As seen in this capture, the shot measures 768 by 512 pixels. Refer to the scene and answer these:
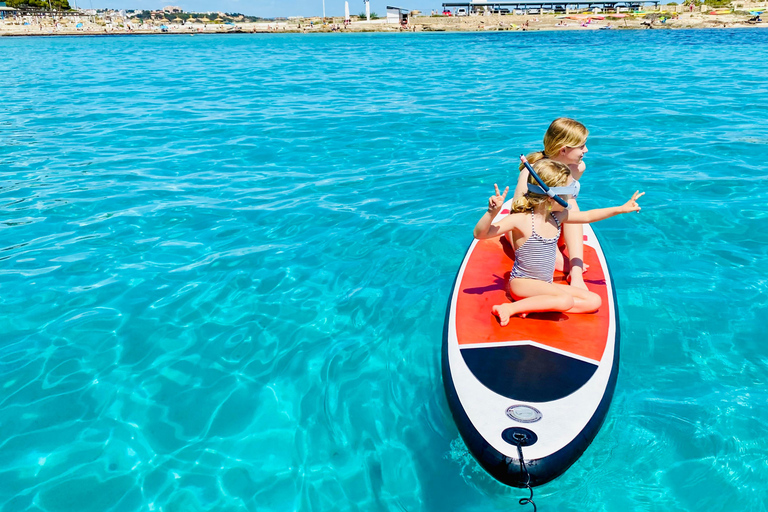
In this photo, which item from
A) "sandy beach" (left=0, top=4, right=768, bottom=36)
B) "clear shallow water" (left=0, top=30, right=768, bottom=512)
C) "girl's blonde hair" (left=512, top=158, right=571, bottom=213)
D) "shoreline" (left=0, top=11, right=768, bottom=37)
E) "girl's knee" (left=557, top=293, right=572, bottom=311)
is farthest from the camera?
"sandy beach" (left=0, top=4, right=768, bottom=36)

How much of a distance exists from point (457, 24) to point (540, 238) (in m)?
84.8

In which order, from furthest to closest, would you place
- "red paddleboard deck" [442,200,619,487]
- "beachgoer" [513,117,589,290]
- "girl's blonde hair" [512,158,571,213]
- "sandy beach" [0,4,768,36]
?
"sandy beach" [0,4,768,36], "beachgoer" [513,117,589,290], "girl's blonde hair" [512,158,571,213], "red paddleboard deck" [442,200,619,487]

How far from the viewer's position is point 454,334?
13.6 feet

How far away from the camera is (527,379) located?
3.63 meters

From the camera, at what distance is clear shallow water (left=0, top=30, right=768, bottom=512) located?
3744mm

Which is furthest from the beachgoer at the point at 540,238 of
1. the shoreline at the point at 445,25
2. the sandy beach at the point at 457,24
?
the sandy beach at the point at 457,24

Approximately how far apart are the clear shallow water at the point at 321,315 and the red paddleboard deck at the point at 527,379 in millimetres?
481

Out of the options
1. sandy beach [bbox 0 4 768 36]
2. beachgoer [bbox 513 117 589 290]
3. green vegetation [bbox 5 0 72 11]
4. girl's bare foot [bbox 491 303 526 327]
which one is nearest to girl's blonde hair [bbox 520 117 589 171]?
beachgoer [bbox 513 117 589 290]

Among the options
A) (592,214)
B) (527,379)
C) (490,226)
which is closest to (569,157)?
(592,214)

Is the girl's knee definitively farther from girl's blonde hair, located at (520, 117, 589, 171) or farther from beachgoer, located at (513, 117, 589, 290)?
girl's blonde hair, located at (520, 117, 589, 171)

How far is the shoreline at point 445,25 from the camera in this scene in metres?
67.5

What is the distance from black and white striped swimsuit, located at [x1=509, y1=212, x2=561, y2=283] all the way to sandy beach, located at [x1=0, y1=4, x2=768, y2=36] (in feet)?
241

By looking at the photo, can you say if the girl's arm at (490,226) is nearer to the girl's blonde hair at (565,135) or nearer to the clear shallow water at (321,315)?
the girl's blonde hair at (565,135)

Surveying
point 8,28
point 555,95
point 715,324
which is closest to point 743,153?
point 715,324
